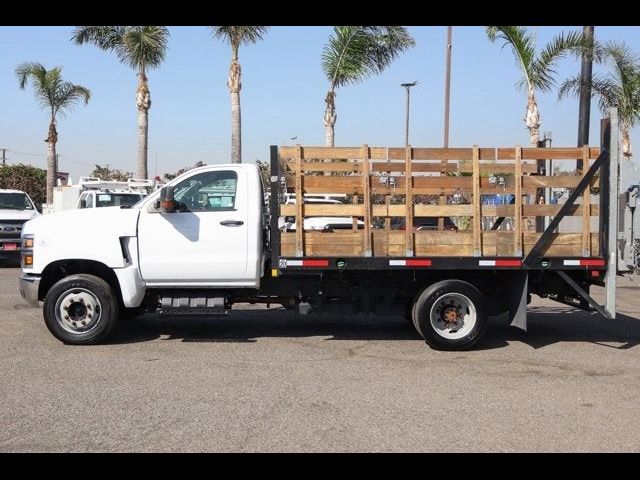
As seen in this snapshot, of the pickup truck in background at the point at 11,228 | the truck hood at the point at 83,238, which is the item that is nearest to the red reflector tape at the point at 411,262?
the truck hood at the point at 83,238

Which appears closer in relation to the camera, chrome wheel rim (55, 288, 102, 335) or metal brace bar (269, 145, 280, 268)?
metal brace bar (269, 145, 280, 268)

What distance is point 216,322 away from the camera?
33.0 ft

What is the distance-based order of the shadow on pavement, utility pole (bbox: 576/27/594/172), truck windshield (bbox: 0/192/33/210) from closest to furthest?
the shadow on pavement
utility pole (bbox: 576/27/594/172)
truck windshield (bbox: 0/192/33/210)

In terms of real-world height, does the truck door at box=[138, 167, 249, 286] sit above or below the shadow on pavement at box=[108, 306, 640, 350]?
above

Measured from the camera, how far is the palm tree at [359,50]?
2178cm

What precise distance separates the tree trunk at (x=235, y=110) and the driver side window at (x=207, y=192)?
1419 centimetres

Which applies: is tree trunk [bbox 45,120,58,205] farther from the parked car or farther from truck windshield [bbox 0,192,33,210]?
the parked car

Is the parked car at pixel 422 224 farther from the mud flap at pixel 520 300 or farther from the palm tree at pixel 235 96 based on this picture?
the palm tree at pixel 235 96

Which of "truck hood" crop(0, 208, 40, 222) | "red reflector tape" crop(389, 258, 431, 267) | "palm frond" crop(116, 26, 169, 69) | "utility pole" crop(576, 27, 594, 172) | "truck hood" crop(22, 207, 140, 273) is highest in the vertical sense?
"palm frond" crop(116, 26, 169, 69)

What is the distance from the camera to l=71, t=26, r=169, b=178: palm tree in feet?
78.4

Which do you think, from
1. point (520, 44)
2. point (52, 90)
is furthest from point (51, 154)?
point (520, 44)

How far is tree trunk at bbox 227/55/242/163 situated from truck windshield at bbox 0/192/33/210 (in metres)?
6.45

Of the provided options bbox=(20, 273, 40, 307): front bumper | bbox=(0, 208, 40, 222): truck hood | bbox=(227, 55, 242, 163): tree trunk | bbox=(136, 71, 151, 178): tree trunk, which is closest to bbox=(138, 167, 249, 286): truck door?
bbox=(20, 273, 40, 307): front bumper

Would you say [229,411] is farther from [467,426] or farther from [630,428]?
[630,428]
